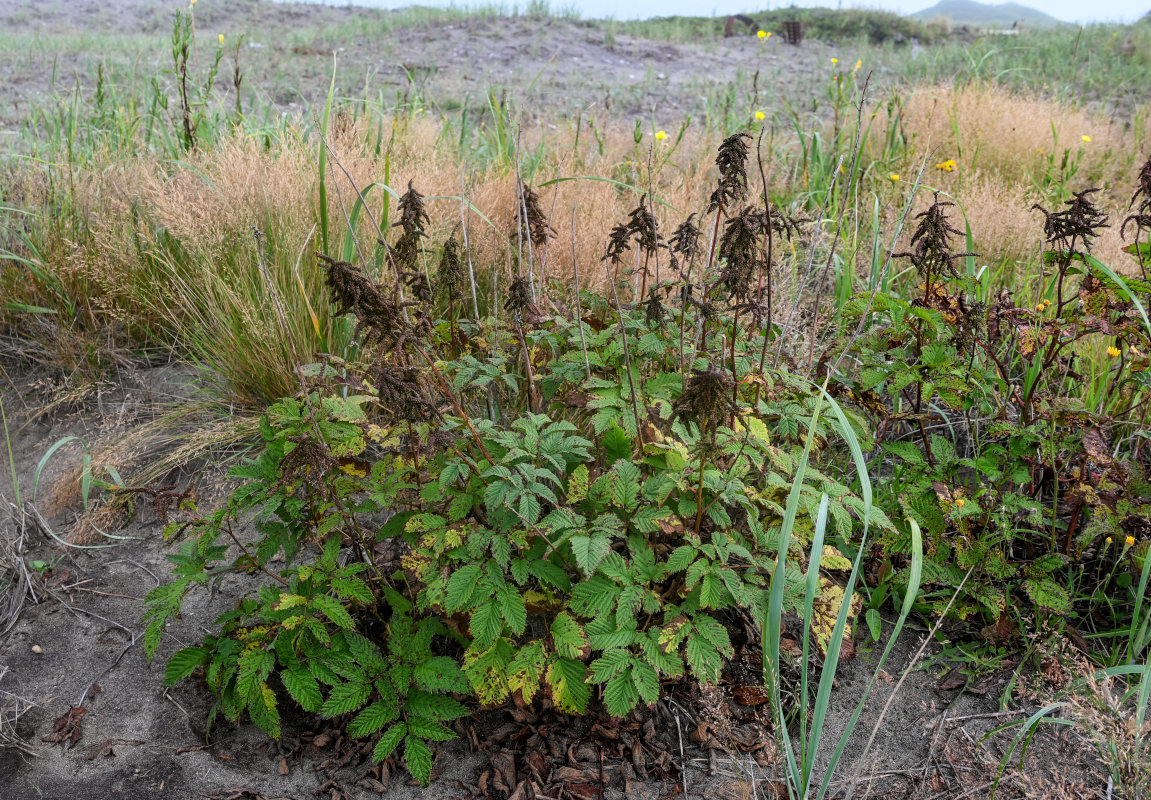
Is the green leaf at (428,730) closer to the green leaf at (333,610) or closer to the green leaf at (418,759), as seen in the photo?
the green leaf at (418,759)

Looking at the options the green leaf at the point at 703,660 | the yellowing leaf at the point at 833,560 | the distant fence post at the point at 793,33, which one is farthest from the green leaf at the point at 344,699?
the distant fence post at the point at 793,33

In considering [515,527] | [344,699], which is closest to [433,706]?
[344,699]

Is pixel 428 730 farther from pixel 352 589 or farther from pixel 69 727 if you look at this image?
pixel 69 727

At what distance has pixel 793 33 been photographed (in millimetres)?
14289

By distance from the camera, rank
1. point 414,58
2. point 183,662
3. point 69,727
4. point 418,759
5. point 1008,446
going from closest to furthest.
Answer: point 418,759 < point 183,662 < point 69,727 < point 1008,446 < point 414,58

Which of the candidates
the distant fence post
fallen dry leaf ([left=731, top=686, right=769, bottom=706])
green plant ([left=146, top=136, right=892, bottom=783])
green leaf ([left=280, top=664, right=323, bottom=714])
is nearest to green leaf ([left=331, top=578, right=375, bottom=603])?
green plant ([left=146, top=136, right=892, bottom=783])

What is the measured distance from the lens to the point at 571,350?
2014mm

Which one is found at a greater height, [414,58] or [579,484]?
[414,58]

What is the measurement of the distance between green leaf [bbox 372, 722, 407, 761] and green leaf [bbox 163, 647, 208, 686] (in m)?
0.50

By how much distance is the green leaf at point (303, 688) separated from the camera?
1567 millimetres

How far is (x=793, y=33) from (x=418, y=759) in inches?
615

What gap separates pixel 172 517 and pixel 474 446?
4.48 feet

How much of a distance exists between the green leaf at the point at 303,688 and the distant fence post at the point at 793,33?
15348 mm

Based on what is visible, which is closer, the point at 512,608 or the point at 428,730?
the point at 512,608
